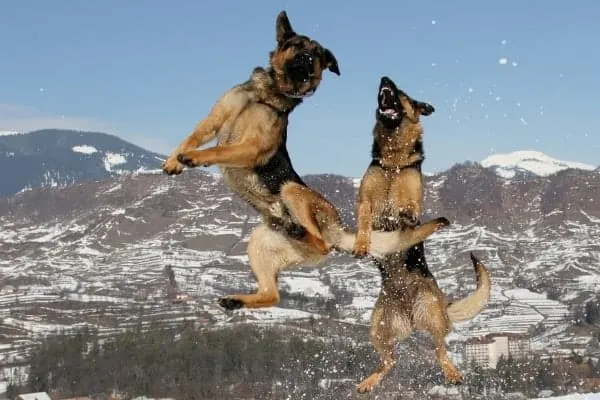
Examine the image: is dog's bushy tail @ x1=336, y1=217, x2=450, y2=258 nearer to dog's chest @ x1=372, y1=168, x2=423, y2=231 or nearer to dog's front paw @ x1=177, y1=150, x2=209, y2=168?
dog's chest @ x1=372, y1=168, x2=423, y2=231

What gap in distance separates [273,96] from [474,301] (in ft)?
10.2

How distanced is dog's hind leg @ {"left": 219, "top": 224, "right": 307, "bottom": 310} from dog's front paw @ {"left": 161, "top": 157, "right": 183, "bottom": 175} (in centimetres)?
149

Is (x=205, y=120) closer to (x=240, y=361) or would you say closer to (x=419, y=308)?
(x=419, y=308)

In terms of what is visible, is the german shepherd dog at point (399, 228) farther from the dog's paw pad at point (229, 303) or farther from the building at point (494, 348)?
the building at point (494, 348)

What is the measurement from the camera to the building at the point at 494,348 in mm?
142125

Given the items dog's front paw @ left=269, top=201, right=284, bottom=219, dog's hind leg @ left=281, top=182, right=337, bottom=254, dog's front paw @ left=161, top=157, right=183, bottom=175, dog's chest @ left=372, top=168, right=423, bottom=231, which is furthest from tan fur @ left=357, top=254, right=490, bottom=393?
dog's front paw @ left=161, top=157, right=183, bottom=175

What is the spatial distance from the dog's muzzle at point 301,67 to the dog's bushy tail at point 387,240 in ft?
5.05

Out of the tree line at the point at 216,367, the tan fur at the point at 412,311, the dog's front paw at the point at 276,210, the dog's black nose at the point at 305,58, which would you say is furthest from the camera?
the tree line at the point at 216,367

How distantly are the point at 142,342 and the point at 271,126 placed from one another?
155206 mm

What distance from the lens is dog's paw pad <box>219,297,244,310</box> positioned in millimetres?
6871

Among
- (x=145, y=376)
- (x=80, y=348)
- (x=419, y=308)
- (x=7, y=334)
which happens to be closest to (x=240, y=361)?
(x=145, y=376)

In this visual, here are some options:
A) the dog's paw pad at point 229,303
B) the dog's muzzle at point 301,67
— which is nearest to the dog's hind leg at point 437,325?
the dog's paw pad at point 229,303

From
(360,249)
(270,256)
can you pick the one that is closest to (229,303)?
(270,256)

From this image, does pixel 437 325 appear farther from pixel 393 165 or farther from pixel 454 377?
pixel 393 165
